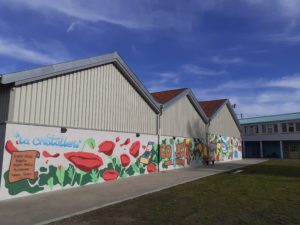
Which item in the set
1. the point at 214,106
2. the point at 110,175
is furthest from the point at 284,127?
the point at 110,175

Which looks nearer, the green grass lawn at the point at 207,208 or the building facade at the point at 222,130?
the green grass lawn at the point at 207,208

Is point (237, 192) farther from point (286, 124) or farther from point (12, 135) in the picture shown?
point (286, 124)

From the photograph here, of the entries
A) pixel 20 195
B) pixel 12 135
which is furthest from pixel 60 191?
pixel 12 135

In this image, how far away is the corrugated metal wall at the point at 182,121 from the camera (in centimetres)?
2114

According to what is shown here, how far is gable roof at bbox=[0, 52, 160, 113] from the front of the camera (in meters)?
10.7

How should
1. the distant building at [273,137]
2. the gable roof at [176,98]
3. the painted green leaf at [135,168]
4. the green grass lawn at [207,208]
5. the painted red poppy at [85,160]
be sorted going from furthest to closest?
1. the distant building at [273,137]
2. the gable roof at [176,98]
3. the painted green leaf at [135,168]
4. the painted red poppy at [85,160]
5. the green grass lawn at [207,208]

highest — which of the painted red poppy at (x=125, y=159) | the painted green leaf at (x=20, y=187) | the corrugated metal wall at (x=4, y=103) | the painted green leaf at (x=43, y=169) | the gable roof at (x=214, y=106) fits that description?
the gable roof at (x=214, y=106)

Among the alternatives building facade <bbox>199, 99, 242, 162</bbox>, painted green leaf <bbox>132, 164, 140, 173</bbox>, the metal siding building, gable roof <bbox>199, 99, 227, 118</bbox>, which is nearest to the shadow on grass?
the metal siding building

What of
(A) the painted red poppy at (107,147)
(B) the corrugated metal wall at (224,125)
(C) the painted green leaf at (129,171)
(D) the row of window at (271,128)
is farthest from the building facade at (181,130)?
(D) the row of window at (271,128)

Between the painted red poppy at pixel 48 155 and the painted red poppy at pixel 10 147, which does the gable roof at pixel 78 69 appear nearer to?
the painted red poppy at pixel 10 147

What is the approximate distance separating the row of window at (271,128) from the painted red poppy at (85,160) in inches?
1476

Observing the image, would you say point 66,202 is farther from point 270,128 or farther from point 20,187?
point 270,128

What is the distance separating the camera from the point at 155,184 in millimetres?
13836

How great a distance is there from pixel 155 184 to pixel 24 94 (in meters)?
7.00
